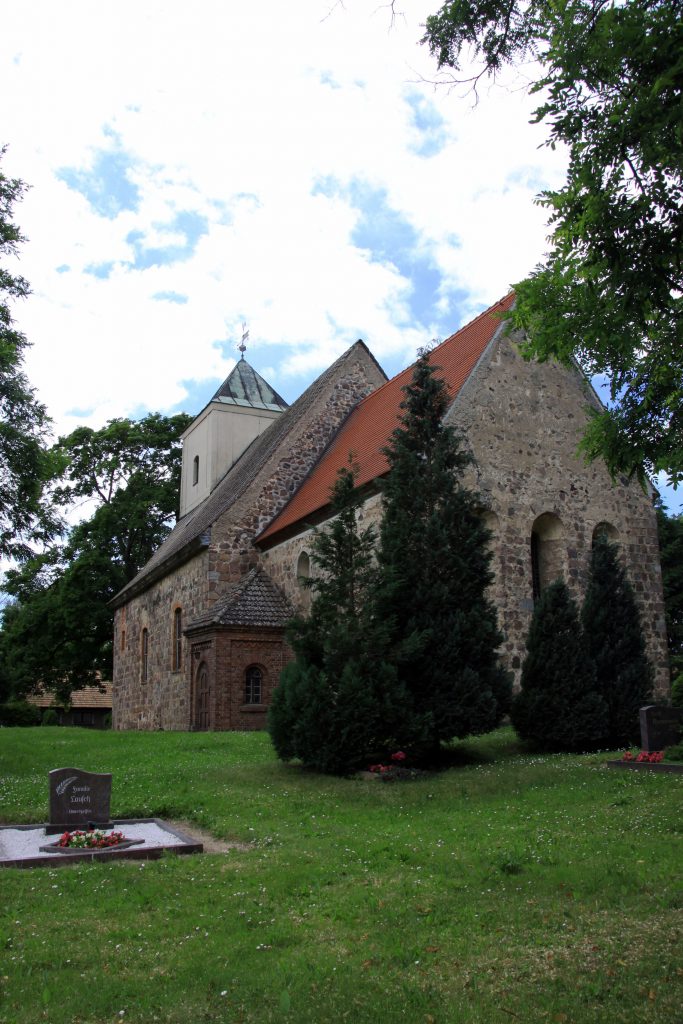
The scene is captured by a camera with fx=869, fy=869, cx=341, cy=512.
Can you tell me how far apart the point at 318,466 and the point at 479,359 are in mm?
7094

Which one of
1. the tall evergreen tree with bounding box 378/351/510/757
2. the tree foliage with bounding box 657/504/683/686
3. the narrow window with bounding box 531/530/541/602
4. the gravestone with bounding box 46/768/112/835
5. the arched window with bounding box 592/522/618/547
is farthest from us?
the tree foliage with bounding box 657/504/683/686

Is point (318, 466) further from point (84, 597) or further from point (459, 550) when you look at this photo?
point (84, 597)

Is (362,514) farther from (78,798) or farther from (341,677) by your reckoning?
(78,798)

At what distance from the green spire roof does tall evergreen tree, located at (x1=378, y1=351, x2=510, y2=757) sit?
715 inches

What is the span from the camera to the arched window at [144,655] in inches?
1112

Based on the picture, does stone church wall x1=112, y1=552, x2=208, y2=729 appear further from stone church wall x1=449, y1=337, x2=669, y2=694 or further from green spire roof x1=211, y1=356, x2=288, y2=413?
stone church wall x1=449, y1=337, x2=669, y2=694

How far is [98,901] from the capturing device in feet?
20.4

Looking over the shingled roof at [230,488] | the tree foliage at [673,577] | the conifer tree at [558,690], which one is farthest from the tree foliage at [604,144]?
the tree foliage at [673,577]

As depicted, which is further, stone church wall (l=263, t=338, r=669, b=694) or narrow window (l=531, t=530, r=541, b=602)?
narrow window (l=531, t=530, r=541, b=602)

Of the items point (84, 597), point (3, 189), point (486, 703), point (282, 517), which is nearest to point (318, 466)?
point (282, 517)

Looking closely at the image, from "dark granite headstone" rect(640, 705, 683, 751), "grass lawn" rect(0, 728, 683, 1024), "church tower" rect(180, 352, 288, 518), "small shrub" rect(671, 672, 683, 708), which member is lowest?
"grass lawn" rect(0, 728, 683, 1024)

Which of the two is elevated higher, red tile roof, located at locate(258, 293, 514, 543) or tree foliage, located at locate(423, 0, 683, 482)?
red tile roof, located at locate(258, 293, 514, 543)

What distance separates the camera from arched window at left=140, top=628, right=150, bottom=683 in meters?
28.3

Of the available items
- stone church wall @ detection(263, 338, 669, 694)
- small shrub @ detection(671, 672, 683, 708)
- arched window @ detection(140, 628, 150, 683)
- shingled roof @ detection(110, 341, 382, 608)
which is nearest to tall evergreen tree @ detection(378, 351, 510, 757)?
stone church wall @ detection(263, 338, 669, 694)
